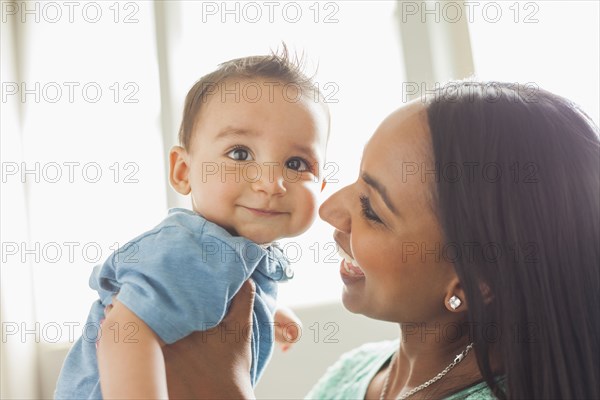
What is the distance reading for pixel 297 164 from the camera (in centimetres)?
134

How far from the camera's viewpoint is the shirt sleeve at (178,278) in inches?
45.1

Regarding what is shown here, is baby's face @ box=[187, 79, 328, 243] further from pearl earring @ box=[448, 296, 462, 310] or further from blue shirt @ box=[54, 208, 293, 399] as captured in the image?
pearl earring @ box=[448, 296, 462, 310]

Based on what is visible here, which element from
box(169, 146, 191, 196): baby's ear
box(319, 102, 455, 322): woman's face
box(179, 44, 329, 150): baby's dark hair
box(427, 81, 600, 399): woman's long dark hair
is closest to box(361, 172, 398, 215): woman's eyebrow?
box(319, 102, 455, 322): woman's face

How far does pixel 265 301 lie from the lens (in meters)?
1.35

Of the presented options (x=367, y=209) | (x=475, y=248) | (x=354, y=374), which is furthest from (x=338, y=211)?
(x=354, y=374)

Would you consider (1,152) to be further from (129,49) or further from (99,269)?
(99,269)

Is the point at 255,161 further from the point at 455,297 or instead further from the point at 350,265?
the point at 455,297

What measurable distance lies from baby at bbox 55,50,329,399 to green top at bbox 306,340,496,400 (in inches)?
9.0

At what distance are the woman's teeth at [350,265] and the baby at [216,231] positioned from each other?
10 cm

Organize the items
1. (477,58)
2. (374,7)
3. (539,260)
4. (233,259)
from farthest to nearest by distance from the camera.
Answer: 1. (374,7)
2. (477,58)
3. (233,259)
4. (539,260)

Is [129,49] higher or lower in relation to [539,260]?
higher

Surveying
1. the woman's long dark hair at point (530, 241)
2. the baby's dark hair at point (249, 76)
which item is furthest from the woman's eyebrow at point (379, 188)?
the baby's dark hair at point (249, 76)

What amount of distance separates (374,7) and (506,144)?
1.56 m

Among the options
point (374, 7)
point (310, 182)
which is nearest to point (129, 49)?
point (374, 7)
